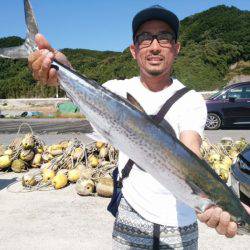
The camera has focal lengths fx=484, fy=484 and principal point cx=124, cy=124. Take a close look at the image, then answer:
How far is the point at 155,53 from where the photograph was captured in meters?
2.62

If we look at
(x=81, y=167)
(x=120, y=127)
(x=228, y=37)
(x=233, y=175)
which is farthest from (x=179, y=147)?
(x=228, y=37)

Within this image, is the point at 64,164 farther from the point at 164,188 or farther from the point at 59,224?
the point at 164,188

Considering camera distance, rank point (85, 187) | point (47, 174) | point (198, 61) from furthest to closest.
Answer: point (198, 61)
point (47, 174)
point (85, 187)

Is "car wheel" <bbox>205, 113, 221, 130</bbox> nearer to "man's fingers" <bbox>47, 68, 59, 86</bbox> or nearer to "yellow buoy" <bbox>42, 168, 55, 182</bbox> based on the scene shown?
"yellow buoy" <bbox>42, 168, 55, 182</bbox>

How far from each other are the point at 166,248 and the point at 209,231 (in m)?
3.11

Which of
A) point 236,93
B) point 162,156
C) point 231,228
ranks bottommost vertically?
point 236,93

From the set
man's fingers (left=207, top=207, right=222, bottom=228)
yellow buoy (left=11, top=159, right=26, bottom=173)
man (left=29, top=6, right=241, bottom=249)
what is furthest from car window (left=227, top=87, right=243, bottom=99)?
man's fingers (left=207, top=207, right=222, bottom=228)

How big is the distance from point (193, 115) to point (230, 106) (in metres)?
15.5

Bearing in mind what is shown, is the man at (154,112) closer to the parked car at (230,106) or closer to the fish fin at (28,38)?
the fish fin at (28,38)

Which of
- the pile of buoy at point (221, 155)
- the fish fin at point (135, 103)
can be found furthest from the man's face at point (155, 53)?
the pile of buoy at point (221, 155)

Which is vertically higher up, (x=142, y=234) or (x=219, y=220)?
(x=219, y=220)

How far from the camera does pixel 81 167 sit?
779 centimetres

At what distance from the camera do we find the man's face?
262 centimetres

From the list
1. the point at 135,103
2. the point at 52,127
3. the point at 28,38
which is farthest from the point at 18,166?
the point at 52,127
